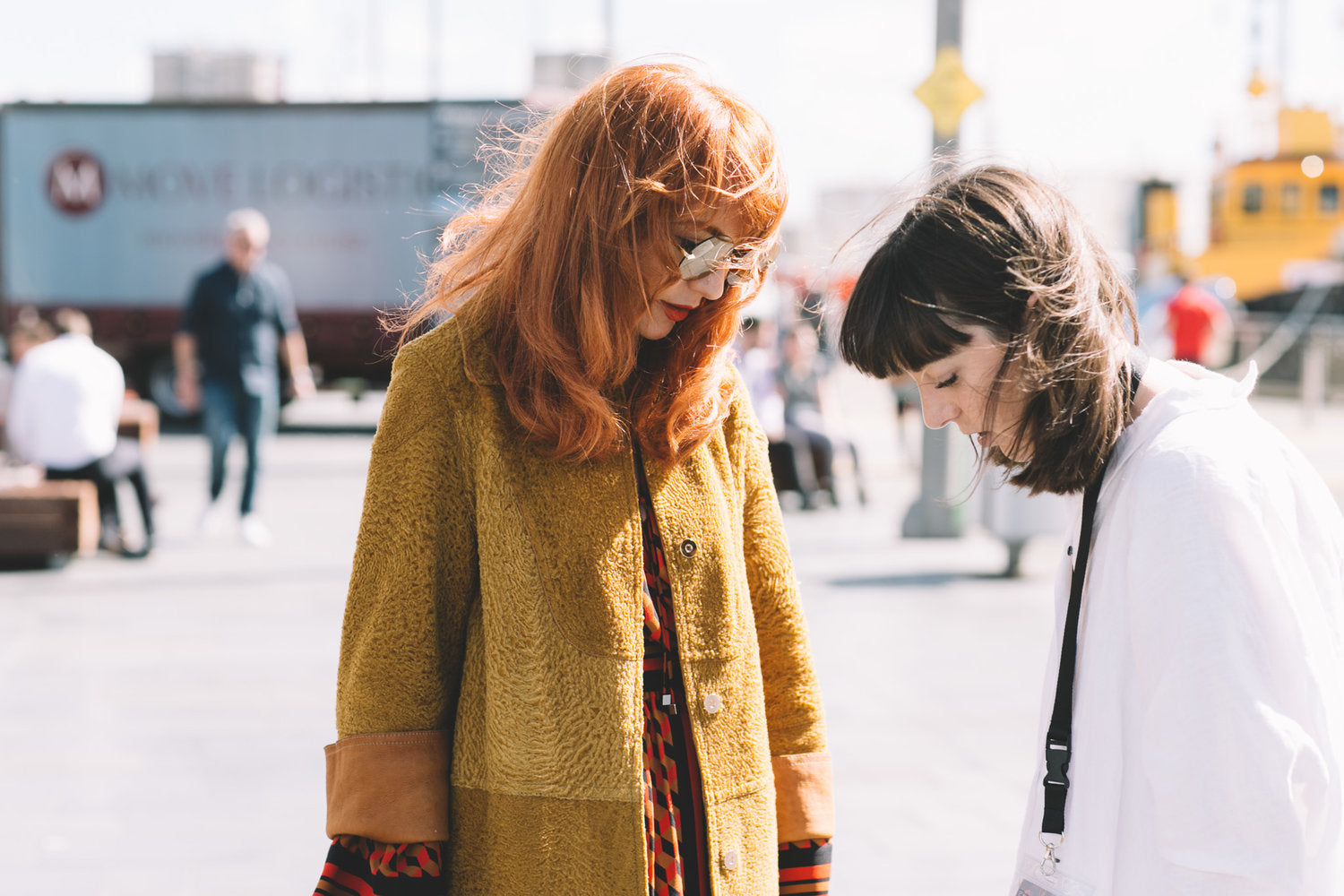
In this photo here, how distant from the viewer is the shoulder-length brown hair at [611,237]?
1.71 m

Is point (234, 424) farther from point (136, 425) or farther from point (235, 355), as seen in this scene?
point (136, 425)

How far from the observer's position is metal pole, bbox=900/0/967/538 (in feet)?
28.0

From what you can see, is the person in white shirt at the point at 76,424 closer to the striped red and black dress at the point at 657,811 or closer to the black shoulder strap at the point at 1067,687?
the striped red and black dress at the point at 657,811

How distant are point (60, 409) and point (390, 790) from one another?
21.8ft

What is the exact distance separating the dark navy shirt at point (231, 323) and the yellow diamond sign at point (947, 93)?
4155 mm

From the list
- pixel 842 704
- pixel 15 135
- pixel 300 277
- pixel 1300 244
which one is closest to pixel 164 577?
pixel 842 704

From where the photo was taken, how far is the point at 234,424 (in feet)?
27.9

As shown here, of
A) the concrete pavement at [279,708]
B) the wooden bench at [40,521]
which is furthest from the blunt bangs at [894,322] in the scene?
the wooden bench at [40,521]

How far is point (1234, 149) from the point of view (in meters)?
29.9

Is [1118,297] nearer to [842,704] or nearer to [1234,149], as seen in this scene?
[842,704]

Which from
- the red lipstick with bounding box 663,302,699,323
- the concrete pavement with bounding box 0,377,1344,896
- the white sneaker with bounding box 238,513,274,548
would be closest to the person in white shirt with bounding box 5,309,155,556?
the concrete pavement with bounding box 0,377,1344,896

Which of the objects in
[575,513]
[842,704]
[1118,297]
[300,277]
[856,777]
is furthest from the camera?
[300,277]

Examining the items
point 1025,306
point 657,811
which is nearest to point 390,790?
point 657,811

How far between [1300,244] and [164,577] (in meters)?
27.2
